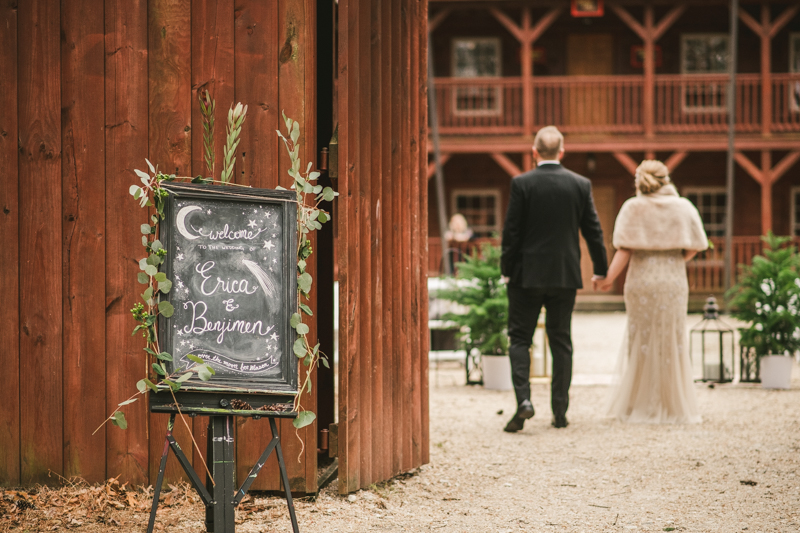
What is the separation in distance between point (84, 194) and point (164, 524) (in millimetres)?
1487

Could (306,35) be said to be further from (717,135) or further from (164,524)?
(717,135)

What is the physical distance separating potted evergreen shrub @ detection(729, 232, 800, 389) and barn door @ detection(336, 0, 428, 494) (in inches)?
154

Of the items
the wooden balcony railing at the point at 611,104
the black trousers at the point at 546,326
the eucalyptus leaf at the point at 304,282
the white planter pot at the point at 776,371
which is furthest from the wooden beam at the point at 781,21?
A: the eucalyptus leaf at the point at 304,282

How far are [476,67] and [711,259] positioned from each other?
719cm

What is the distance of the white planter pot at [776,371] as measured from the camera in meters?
7.02

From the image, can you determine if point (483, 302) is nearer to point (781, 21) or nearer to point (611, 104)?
point (611, 104)

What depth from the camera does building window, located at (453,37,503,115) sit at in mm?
19953

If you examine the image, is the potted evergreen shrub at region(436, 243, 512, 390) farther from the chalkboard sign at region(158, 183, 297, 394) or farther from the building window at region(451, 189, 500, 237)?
the building window at region(451, 189, 500, 237)

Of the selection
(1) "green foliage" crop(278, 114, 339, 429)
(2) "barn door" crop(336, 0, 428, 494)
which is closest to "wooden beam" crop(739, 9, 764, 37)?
(2) "barn door" crop(336, 0, 428, 494)

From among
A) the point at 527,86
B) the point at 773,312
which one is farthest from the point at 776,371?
the point at 527,86

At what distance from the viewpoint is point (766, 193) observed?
17.8 m

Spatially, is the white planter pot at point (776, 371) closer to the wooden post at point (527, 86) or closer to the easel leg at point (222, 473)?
the easel leg at point (222, 473)

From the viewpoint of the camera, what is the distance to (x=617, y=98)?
61.8 feet

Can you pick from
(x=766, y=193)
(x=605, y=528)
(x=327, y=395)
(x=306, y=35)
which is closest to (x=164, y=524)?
(x=327, y=395)
